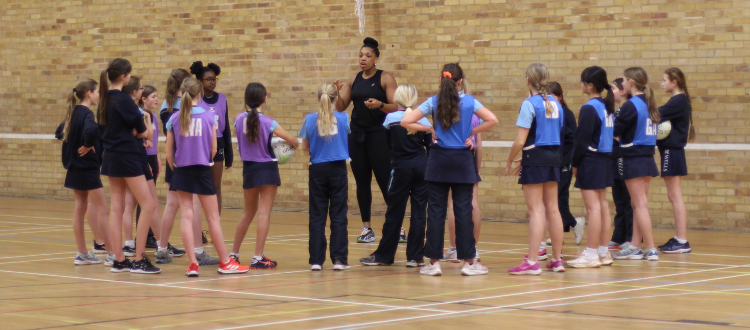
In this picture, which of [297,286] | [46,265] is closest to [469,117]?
[297,286]

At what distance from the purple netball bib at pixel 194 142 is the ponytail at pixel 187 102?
4cm

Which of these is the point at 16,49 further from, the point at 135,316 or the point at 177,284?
the point at 135,316

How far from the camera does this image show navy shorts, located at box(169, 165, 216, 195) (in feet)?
25.9

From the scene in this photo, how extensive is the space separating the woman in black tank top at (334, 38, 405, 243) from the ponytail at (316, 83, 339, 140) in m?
1.54

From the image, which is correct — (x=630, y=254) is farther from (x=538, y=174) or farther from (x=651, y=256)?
(x=538, y=174)

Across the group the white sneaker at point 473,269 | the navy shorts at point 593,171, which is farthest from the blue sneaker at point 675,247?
the white sneaker at point 473,269

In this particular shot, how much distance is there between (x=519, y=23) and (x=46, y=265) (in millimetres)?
6789

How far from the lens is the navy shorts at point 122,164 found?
8023 millimetres

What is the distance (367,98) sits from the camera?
32.6ft

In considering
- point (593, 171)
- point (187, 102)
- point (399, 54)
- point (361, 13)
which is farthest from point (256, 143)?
point (361, 13)

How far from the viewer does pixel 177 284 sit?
7.48 metres

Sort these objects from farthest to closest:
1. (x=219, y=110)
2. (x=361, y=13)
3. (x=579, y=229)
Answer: (x=361, y=13) < (x=579, y=229) < (x=219, y=110)

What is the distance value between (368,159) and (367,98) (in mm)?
691

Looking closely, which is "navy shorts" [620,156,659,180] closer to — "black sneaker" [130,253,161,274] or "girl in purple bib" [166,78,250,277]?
"girl in purple bib" [166,78,250,277]
